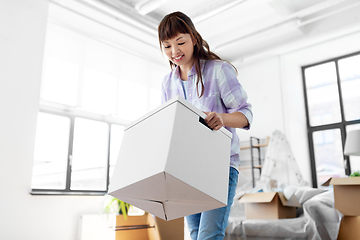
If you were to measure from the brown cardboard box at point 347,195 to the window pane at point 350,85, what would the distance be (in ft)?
9.93

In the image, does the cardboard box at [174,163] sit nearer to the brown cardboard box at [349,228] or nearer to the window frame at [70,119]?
the brown cardboard box at [349,228]

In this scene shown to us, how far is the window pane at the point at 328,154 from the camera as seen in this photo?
14.6 feet

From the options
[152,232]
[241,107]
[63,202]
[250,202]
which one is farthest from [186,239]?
[241,107]

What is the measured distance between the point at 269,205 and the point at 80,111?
7.91 feet

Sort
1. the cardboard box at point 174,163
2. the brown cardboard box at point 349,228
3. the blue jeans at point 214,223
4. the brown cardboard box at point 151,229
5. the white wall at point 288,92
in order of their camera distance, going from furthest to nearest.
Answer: the white wall at point 288,92 < the brown cardboard box at point 151,229 < the brown cardboard box at point 349,228 < the blue jeans at point 214,223 < the cardboard box at point 174,163

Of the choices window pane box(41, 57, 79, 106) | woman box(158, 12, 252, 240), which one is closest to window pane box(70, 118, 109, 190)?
window pane box(41, 57, 79, 106)

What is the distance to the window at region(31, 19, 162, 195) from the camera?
354 cm

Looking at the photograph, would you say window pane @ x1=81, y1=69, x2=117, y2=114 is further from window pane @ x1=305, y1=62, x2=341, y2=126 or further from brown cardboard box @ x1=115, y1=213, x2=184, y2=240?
window pane @ x1=305, y1=62, x2=341, y2=126

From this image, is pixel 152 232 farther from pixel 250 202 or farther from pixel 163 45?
pixel 163 45

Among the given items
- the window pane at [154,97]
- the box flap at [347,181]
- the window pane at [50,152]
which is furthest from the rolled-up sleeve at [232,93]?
the window pane at [154,97]

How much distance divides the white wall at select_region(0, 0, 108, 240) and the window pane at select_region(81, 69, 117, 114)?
68 cm

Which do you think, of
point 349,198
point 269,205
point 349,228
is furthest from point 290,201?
point 349,198

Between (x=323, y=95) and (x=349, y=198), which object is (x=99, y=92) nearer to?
(x=349, y=198)

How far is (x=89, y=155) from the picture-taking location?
389cm
